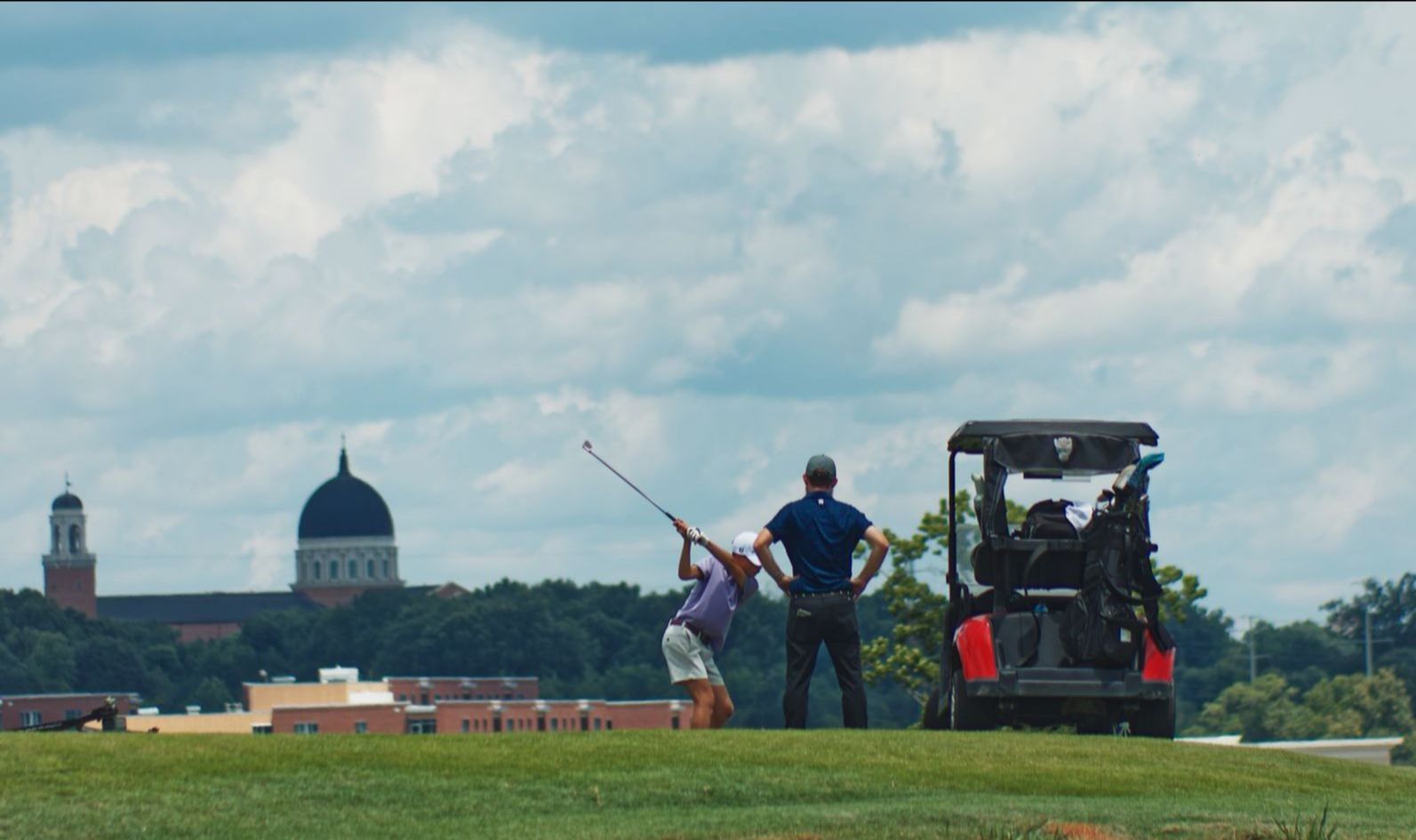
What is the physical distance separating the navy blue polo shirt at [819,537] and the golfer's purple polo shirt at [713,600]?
0.37m

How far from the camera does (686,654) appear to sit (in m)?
18.5

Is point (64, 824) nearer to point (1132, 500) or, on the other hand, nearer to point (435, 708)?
point (1132, 500)

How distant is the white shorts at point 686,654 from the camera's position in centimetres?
1847

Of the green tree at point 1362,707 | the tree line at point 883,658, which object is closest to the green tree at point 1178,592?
the tree line at point 883,658

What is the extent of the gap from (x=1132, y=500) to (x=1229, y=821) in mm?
4007

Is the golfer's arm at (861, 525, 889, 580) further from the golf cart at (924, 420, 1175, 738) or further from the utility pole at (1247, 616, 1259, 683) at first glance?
the utility pole at (1247, 616, 1259, 683)

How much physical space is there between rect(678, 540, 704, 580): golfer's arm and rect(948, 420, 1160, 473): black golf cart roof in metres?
2.32

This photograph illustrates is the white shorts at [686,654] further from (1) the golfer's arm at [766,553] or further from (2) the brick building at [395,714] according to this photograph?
(2) the brick building at [395,714]

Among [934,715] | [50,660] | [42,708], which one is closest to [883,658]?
[934,715]

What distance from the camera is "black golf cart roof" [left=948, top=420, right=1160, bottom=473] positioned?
757 inches

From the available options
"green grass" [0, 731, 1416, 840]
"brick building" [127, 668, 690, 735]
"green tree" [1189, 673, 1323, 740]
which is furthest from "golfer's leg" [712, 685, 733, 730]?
"green tree" [1189, 673, 1323, 740]

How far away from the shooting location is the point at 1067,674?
18.5 meters

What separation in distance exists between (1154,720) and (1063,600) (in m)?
1.11

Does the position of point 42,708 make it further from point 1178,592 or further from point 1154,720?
point 1154,720
